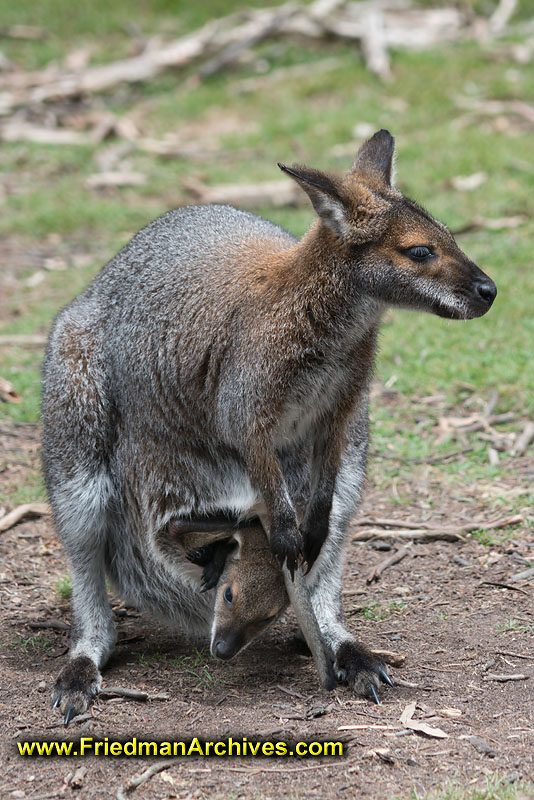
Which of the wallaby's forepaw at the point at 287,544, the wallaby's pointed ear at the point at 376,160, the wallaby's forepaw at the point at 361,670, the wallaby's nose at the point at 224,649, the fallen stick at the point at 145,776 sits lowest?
the wallaby's forepaw at the point at 361,670

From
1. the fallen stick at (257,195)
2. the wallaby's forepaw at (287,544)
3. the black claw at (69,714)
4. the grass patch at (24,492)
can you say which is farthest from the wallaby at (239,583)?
the fallen stick at (257,195)

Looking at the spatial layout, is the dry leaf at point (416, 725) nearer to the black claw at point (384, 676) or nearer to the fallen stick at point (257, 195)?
the black claw at point (384, 676)

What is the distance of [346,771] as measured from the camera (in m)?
2.99

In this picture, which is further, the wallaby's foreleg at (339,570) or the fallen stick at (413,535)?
the fallen stick at (413,535)

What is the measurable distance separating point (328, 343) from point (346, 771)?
1.31 meters

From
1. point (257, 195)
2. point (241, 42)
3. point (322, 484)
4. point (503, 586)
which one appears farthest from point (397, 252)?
point (241, 42)

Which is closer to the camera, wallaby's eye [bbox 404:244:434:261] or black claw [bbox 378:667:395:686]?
wallaby's eye [bbox 404:244:434:261]

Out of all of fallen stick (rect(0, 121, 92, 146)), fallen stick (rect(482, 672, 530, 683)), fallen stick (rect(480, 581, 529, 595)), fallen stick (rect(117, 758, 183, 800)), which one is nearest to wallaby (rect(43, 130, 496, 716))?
fallen stick (rect(482, 672, 530, 683))

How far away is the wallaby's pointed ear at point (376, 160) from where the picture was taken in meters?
3.55

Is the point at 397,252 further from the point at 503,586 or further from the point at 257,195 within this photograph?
the point at 257,195

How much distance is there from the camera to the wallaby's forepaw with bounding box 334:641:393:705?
A: 360 cm

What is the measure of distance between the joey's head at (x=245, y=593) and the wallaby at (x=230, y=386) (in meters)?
0.09

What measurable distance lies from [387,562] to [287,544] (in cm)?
130

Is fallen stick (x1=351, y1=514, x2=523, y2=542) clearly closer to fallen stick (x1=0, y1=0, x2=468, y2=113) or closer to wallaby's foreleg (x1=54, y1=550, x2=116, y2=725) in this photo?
wallaby's foreleg (x1=54, y1=550, x2=116, y2=725)
